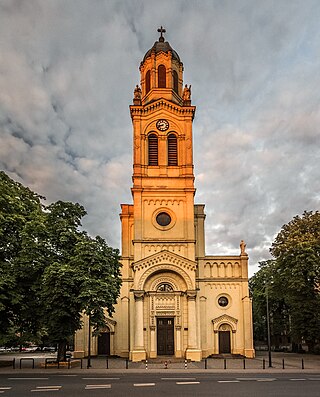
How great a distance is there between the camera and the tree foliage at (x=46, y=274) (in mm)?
32938

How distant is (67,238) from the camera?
3606 cm

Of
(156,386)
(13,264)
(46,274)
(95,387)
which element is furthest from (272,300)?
(95,387)

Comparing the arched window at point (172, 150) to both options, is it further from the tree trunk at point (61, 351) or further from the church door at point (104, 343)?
the tree trunk at point (61, 351)

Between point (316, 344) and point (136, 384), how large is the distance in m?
36.2

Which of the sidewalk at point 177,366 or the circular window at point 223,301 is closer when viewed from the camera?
the sidewalk at point 177,366

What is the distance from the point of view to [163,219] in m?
47.7

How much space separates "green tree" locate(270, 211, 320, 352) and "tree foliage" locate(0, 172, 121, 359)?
19.4m

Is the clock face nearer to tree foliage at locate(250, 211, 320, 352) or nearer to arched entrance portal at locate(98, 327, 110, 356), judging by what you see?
tree foliage at locate(250, 211, 320, 352)

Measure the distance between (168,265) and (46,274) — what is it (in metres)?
15.1

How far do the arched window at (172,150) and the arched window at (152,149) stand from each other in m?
1.41

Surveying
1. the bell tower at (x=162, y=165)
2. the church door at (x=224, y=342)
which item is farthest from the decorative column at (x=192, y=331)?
the church door at (x=224, y=342)

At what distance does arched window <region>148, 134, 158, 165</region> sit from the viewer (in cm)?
4925

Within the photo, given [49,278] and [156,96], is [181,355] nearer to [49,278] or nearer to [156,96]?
[49,278]

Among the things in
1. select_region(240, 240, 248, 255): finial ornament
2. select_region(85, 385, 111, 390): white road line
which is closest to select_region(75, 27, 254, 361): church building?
select_region(240, 240, 248, 255): finial ornament
